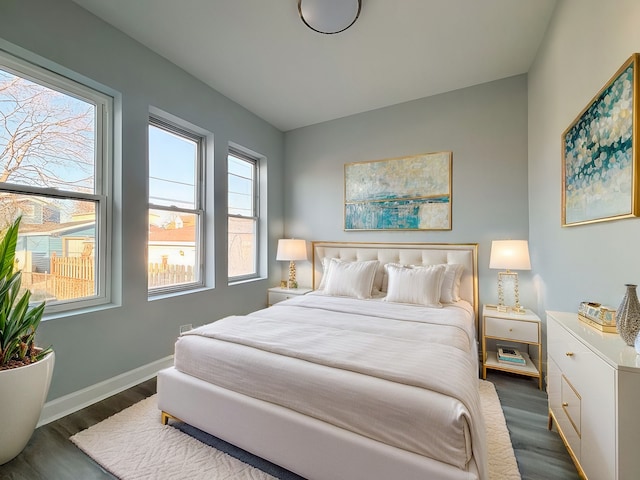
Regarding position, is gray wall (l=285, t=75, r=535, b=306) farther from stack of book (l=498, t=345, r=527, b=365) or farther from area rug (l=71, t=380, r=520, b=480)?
area rug (l=71, t=380, r=520, b=480)

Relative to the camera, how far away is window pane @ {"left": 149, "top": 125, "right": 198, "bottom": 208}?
2.75m

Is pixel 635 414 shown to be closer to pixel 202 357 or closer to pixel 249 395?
pixel 249 395

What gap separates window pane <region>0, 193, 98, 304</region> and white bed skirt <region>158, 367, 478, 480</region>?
1057mm

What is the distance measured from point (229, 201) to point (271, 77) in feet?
4.97

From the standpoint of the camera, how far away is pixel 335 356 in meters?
1.50

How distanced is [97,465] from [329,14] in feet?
10.5

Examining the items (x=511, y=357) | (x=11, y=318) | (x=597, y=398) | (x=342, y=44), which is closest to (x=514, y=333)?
(x=511, y=357)

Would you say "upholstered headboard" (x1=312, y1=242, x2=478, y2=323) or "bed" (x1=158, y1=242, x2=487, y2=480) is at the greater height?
"upholstered headboard" (x1=312, y1=242, x2=478, y2=323)

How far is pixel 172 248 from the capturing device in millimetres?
2922

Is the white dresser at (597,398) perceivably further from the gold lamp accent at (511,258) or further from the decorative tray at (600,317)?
the gold lamp accent at (511,258)

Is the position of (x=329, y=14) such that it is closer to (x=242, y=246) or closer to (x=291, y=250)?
(x=291, y=250)

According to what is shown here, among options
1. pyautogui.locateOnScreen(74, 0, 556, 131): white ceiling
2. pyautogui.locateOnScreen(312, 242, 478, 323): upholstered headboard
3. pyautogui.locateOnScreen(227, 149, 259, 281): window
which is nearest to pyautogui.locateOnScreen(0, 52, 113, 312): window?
pyautogui.locateOnScreen(74, 0, 556, 131): white ceiling

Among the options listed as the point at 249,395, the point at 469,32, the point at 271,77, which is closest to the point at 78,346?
the point at 249,395

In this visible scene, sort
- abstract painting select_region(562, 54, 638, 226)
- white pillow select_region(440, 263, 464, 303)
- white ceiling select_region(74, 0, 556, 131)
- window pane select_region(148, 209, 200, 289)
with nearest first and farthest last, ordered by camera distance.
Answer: abstract painting select_region(562, 54, 638, 226)
white ceiling select_region(74, 0, 556, 131)
window pane select_region(148, 209, 200, 289)
white pillow select_region(440, 263, 464, 303)
